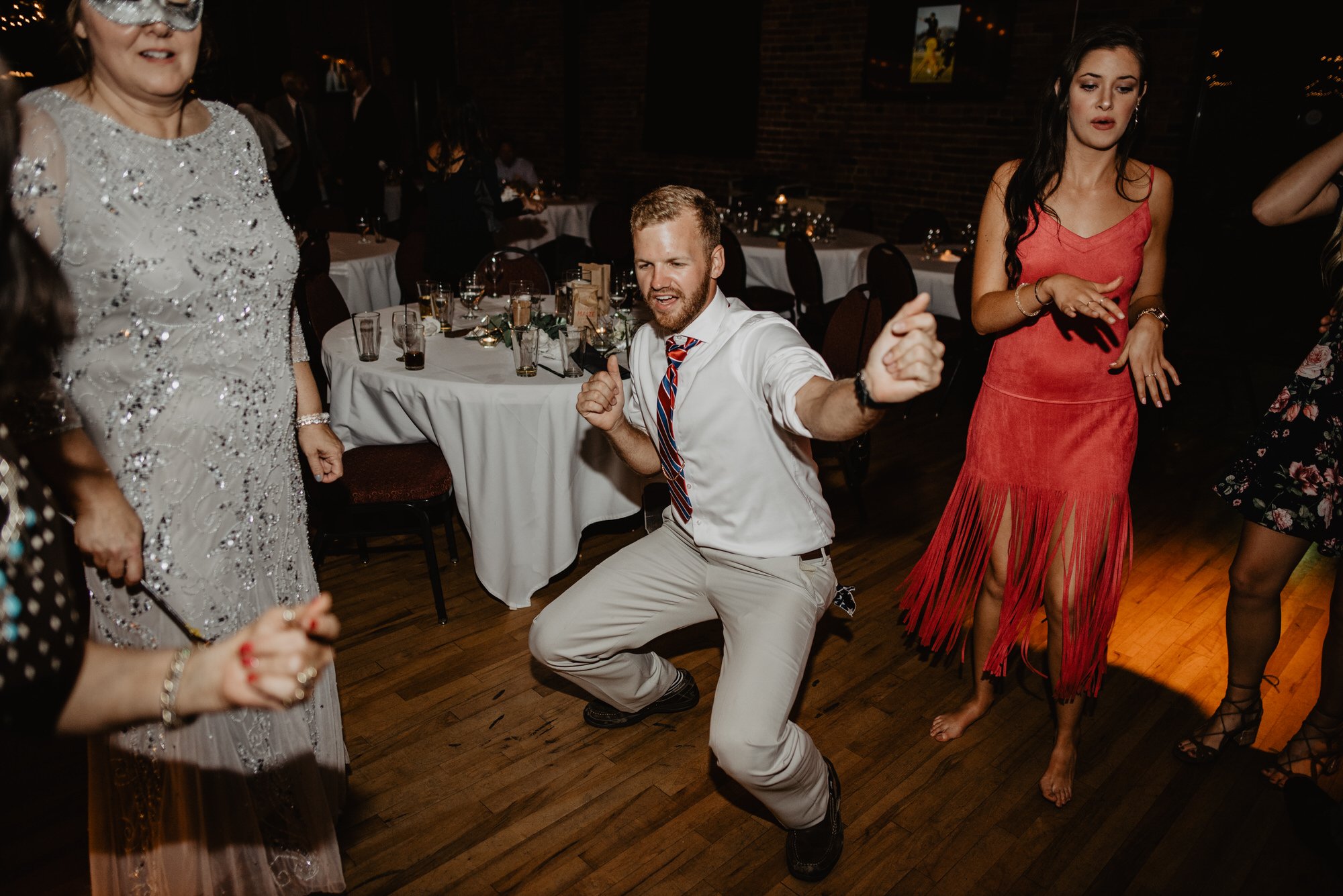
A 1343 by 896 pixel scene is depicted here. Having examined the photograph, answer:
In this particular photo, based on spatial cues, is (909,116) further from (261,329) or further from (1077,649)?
(261,329)

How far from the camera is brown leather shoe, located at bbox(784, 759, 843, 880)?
1936 millimetres

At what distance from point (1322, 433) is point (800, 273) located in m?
3.31

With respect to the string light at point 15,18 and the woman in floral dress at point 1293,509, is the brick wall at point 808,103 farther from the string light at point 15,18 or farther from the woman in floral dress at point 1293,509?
the string light at point 15,18

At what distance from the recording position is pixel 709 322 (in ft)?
6.17

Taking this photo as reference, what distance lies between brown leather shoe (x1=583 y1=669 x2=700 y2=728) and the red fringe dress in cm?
92

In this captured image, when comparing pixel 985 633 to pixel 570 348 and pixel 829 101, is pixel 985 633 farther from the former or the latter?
pixel 829 101

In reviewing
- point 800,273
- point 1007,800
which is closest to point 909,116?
point 800,273

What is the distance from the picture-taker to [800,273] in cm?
506

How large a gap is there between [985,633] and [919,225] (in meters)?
5.10

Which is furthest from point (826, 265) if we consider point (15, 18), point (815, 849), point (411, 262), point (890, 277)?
point (15, 18)

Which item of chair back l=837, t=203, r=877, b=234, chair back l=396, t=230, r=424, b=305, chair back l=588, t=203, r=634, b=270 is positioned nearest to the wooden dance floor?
chair back l=396, t=230, r=424, b=305

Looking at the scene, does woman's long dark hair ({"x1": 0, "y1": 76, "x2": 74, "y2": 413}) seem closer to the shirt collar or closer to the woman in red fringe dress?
the shirt collar

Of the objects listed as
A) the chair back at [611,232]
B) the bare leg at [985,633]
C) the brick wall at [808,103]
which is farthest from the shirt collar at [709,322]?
the chair back at [611,232]

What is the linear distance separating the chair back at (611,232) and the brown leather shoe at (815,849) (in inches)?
207
